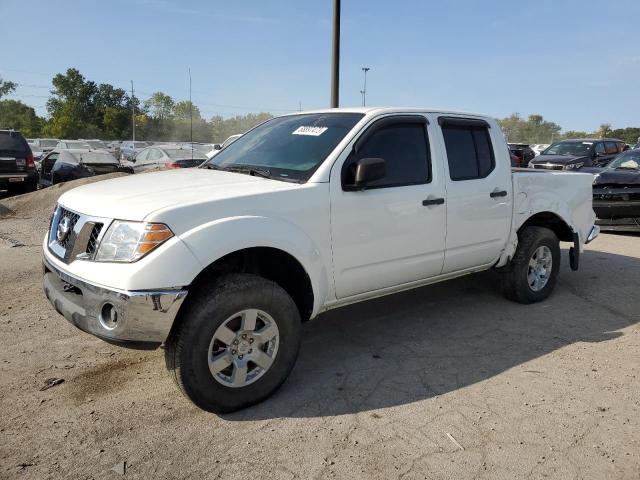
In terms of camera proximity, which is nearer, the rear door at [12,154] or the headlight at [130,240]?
the headlight at [130,240]

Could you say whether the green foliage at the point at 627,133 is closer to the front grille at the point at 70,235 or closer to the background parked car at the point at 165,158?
the background parked car at the point at 165,158

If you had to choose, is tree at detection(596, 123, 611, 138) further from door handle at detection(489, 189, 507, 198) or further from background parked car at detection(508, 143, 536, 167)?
door handle at detection(489, 189, 507, 198)

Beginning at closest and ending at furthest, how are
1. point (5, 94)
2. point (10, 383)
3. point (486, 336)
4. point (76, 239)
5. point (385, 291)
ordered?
point (76, 239) → point (10, 383) → point (385, 291) → point (486, 336) → point (5, 94)

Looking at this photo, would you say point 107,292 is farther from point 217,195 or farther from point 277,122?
point 277,122

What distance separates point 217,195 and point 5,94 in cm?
9587

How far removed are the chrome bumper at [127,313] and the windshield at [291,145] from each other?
1261 millimetres

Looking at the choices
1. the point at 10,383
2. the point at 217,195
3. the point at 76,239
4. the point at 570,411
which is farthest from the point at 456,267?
the point at 10,383

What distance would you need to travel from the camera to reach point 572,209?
5504mm

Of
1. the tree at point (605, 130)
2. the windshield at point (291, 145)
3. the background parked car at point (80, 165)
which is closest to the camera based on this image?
the windshield at point (291, 145)

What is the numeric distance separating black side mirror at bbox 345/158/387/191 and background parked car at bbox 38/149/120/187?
12700mm

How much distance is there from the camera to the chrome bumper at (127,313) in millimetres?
2770

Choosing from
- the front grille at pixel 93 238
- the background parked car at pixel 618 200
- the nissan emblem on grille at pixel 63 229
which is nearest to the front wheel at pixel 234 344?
the front grille at pixel 93 238

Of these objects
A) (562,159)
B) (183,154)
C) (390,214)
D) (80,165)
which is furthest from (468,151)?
(183,154)

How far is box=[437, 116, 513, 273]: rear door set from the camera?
14.3 ft
